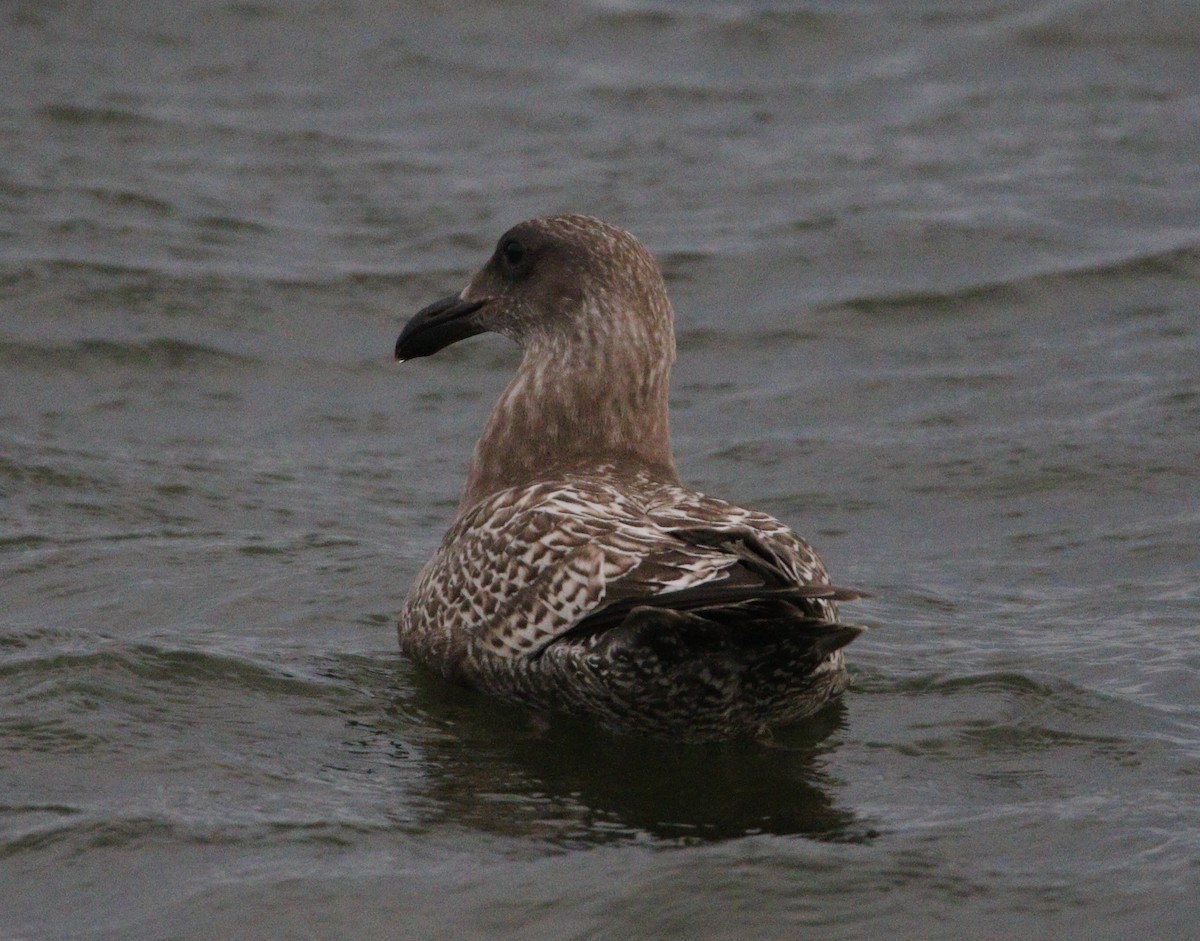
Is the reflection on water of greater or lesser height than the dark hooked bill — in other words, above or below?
below

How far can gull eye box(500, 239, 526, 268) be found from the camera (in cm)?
795

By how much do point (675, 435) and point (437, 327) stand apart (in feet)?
9.16

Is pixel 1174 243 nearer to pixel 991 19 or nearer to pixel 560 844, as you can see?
pixel 991 19

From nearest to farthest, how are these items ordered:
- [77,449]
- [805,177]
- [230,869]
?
1. [230,869]
2. [77,449]
3. [805,177]

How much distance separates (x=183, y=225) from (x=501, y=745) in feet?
26.2

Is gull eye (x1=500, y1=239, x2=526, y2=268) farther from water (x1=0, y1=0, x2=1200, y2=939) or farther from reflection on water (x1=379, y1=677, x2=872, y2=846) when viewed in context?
reflection on water (x1=379, y1=677, x2=872, y2=846)

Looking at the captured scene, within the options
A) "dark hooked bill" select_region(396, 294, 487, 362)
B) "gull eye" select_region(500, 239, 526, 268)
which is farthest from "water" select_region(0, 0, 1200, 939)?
"gull eye" select_region(500, 239, 526, 268)

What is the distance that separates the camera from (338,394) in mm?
11438

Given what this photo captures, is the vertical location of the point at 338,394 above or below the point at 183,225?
below

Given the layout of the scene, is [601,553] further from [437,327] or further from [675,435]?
[675,435]

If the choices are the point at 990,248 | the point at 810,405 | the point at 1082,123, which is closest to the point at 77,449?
the point at 810,405

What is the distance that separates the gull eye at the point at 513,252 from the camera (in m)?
7.95

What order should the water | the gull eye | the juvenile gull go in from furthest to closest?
the gull eye, the juvenile gull, the water

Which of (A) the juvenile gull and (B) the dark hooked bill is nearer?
(A) the juvenile gull
